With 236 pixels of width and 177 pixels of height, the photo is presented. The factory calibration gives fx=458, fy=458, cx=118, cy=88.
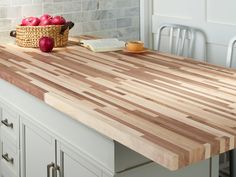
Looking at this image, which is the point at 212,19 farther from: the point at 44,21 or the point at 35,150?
the point at 35,150

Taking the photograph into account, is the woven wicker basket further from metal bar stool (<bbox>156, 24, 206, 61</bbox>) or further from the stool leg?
the stool leg

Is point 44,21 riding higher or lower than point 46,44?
higher

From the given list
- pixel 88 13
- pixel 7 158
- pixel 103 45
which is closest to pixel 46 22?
pixel 103 45

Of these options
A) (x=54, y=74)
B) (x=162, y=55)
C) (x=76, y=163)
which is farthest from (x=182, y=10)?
(x=76, y=163)

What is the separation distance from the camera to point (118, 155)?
56.9 inches

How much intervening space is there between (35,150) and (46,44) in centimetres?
71

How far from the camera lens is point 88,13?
10.9 ft

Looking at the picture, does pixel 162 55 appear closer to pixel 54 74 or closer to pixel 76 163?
pixel 54 74

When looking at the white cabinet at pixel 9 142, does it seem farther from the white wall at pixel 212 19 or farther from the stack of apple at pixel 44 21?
the white wall at pixel 212 19

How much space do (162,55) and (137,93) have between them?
82 centimetres

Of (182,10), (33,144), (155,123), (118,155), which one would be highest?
(182,10)

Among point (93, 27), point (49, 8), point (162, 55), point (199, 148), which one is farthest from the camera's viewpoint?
point (93, 27)

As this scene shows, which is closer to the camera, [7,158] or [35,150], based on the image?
[35,150]

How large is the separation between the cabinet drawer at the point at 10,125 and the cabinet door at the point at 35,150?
0.24 ft
